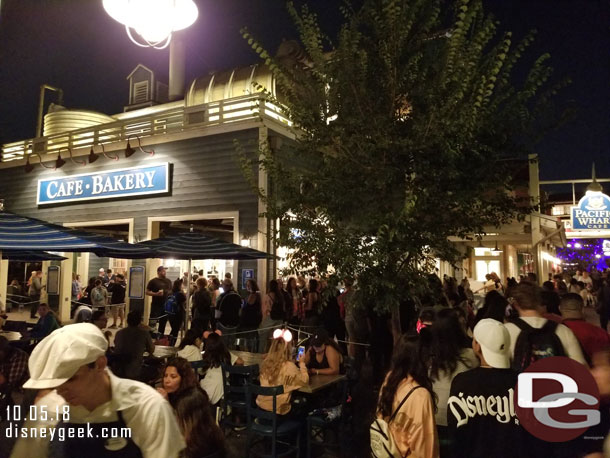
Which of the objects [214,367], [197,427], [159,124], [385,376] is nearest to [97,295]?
[159,124]

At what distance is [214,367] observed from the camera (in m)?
5.70

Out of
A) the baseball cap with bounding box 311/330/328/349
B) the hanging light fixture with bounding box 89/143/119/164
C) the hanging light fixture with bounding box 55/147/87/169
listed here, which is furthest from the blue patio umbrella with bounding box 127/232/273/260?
the hanging light fixture with bounding box 55/147/87/169

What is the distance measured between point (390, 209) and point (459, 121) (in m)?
1.41

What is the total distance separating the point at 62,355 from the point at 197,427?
1.69m

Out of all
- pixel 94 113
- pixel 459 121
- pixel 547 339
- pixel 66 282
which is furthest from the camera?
pixel 94 113

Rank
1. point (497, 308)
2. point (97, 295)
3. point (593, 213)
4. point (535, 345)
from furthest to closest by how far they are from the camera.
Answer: point (593, 213)
point (97, 295)
point (497, 308)
point (535, 345)

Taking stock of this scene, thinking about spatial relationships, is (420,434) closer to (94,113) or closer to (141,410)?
(141,410)

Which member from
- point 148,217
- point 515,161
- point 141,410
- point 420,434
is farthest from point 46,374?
point 148,217

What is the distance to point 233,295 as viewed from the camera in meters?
9.57

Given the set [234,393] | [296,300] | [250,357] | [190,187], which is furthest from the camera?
[190,187]

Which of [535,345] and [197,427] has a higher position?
[535,345]

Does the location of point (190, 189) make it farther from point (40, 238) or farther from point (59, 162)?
point (40, 238)

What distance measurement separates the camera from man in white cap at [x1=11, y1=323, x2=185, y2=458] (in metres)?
1.68

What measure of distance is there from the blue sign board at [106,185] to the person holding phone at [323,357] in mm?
8952
